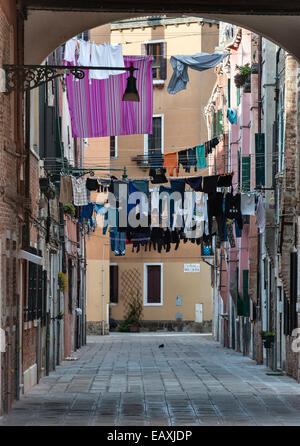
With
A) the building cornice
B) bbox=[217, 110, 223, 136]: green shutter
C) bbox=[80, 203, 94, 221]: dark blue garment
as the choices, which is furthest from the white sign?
bbox=[80, 203, 94, 221]: dark blue garment

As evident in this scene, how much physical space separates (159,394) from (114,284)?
30.8 meters

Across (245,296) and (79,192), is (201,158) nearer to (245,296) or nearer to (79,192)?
(79,192)

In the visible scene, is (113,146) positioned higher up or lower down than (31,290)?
higher up

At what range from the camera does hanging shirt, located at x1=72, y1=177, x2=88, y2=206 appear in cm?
2738

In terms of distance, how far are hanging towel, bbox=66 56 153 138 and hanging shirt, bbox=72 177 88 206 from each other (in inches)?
221

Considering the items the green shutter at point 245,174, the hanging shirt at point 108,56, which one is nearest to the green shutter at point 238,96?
the green shutter at point 245,174

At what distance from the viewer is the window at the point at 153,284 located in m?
47.5

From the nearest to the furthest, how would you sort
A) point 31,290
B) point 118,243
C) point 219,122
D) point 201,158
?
point 31,290 → point 201,158 → point 219,122 → point 118,243

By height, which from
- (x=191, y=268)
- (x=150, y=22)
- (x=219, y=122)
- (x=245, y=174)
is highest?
(x=150, y=22)

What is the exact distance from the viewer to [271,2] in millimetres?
16469

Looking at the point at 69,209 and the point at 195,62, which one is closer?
the point at 195,62

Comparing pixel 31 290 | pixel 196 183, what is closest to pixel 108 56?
pixel 31 290

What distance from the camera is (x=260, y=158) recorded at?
2538 cm
